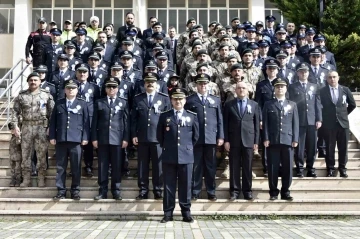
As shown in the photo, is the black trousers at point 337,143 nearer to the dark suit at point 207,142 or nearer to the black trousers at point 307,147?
the black trousers at point 307,147

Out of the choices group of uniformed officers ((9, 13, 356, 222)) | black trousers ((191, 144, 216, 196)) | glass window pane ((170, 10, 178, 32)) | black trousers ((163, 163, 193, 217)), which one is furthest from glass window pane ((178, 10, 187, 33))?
black trousers ((163, 163, 193, 217))

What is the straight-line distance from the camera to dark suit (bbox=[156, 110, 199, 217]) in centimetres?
716

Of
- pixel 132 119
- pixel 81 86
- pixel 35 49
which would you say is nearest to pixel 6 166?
pixel 81 86

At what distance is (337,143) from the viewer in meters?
8.68

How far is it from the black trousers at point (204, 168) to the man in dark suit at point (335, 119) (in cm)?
230

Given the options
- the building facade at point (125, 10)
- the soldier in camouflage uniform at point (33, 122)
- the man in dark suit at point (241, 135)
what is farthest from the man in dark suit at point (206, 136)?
the building facade at point (125, 10)

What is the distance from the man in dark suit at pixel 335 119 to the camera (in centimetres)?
848

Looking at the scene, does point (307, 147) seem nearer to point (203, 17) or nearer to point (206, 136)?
point (206, 136)

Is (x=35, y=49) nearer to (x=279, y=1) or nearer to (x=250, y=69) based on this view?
(x=250, y=69)

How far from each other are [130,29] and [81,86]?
326 cm

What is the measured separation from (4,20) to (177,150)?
1726 centimetres

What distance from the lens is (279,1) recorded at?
619 inches

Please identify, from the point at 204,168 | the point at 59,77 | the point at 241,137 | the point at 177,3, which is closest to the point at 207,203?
the point at 204,168

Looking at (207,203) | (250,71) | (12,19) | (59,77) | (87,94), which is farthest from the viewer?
(12,19)
